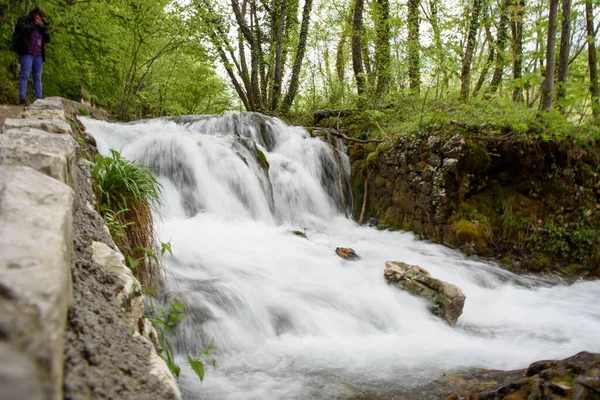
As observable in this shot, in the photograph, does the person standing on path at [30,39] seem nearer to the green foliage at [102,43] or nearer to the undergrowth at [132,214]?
the green foliage at [102,43]

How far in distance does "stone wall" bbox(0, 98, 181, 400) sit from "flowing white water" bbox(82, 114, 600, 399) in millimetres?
1548

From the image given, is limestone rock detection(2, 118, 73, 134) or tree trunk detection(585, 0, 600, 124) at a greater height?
tree trunk detection(585, 0, 600, 124)

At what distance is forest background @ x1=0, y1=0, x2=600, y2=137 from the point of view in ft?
23.6

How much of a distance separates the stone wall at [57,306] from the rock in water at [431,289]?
326cm

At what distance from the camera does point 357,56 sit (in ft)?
38.9

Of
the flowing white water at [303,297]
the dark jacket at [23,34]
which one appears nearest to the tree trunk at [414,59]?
the flowing white water at [303,297]

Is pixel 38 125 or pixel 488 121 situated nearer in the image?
pixel 38 125


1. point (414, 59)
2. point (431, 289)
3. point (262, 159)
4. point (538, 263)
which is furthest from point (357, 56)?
point (431, 289)

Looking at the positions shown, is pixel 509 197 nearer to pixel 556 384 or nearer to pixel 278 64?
pixel 556 384

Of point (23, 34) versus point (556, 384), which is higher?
point (23, 34)

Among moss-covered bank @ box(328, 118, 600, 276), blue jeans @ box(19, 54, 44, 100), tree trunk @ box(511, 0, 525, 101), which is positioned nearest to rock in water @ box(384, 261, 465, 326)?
moss-covered bank @ box(328, 118, 600, 276)

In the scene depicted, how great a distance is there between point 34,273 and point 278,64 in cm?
1368

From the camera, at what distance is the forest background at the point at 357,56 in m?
7.20

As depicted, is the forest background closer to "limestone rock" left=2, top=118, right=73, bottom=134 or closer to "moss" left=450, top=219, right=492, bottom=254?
"moss" left=450, top=219, right=492, bottom=254
